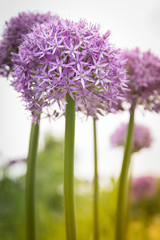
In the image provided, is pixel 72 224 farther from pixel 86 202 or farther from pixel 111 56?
pixel 86 202

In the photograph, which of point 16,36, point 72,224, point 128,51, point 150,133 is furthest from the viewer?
point 150,133

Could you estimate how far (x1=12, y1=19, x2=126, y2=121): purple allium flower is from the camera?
1.14 meters

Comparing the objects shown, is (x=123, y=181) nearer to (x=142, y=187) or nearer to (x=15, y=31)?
(x=15, y=31)

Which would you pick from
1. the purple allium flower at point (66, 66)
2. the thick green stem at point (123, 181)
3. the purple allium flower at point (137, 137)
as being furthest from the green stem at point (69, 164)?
the purple allium flower at point (137, 137)

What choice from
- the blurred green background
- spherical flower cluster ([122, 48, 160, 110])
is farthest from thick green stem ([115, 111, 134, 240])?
the blurred green background

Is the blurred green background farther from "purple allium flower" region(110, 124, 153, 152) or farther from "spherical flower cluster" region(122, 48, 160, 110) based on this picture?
"spherical flower cluster" region(122, 48, 160, 110)

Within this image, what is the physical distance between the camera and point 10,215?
2.82m

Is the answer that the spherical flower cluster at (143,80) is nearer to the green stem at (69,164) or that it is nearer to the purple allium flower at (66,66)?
the purple allium flower at (66,66)

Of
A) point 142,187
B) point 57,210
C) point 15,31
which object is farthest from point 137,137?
point 57,210

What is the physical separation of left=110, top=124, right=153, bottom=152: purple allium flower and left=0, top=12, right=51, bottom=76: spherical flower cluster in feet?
3.72

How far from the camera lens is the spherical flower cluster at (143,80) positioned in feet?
5.26

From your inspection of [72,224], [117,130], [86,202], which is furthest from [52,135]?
[72,224]

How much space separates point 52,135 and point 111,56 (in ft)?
16.5

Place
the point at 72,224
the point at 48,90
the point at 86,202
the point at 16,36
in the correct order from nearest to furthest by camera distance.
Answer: the point at 48,90
the point at 72,224
the point at 16,36
the point at 86,202
